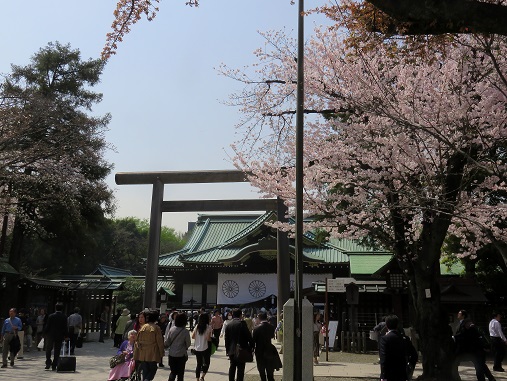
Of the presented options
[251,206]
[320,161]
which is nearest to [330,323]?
[251,206]

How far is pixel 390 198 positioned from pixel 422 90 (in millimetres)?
2644

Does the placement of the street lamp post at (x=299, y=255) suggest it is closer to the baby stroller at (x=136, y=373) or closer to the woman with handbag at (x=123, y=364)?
the baby stroller at (x=136, y=373)

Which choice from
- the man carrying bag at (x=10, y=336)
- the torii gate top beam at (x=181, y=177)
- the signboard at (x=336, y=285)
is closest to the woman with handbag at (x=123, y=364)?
the man carrying bag at (x=10, y=336)

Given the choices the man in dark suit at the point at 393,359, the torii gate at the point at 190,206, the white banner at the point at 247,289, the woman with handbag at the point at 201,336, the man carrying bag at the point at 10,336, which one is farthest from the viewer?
the white banner at the point at 247,289

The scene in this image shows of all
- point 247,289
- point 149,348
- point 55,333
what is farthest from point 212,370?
point 247,289

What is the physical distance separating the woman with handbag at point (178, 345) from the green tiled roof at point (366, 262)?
1492 cm

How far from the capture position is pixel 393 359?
275 inches

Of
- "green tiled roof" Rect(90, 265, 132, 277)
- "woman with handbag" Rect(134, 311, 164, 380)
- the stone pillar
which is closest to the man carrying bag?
"woman with handbag" Rect(134, 311, 164, 380)

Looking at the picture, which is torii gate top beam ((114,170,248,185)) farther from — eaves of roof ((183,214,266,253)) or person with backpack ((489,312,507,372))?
eaves of roof ((183,214,266,253))

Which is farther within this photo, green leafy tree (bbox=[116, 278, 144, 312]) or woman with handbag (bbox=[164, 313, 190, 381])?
green leafy tree (bbox=[116, 278, 144, 312])

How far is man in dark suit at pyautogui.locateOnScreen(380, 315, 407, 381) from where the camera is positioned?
6961 mm

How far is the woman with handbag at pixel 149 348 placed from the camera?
867 centimetres

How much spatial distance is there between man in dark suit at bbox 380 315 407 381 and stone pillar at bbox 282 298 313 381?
2.25m

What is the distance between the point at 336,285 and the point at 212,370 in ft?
Result: 16.4
